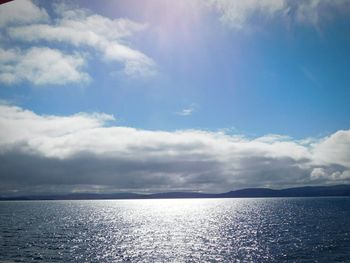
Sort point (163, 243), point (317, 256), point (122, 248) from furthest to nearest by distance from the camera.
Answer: point (163, 243) → point (122, 248) → point (317, 256)

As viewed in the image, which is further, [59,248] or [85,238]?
[85,238]

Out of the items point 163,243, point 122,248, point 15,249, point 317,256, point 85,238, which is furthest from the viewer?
point 85,238

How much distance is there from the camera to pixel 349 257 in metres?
43.1

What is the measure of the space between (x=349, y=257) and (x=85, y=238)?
152 feet

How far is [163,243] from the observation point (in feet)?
195

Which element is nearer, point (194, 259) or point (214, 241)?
point (194, 259)

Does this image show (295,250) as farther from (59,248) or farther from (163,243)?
(59,248)

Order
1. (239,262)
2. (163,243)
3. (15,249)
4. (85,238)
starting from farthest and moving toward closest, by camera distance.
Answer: (85,238)
(163,243)
(15,249)
(239,262)

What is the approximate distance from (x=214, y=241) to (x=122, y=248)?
1747 centimetres

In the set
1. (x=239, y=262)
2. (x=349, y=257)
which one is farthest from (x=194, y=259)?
(x=349, y=257)

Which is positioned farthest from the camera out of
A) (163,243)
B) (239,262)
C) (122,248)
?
(163,243)

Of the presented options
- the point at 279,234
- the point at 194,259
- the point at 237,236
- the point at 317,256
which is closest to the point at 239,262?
the point at 194,259

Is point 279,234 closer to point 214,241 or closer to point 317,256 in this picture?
point 214,241

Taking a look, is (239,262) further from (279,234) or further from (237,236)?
(279,234)
